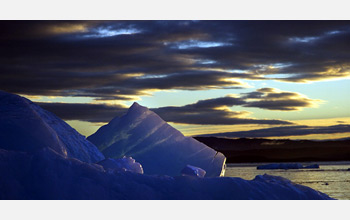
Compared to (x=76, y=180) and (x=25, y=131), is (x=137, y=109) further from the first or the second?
(x=76, y=180)

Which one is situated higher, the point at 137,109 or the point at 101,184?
the point at 137,109

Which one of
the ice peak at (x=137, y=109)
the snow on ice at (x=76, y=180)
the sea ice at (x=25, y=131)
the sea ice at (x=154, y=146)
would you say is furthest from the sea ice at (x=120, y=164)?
the ice peak at (x=137, y=109)

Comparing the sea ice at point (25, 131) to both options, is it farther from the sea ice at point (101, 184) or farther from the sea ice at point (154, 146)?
the sea ice at point (154, 146)

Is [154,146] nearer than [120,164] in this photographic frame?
No

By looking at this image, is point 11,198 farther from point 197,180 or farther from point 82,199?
point 197,180

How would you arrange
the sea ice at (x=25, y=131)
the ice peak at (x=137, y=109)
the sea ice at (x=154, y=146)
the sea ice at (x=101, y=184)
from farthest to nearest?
the ice peak at (x=137, y=109)
the sea ice at (x=154, y=146)
the sea ice at (x=25, y=131)
the sea ice at (x=101, y=184)

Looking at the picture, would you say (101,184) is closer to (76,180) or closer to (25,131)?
(76,180)

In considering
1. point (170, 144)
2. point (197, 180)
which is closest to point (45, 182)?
point (197, 180)

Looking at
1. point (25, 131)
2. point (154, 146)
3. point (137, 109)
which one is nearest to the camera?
point (25, 131)

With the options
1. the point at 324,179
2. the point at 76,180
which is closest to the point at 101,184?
the point at 76,180

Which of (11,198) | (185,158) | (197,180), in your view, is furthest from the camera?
(185,158)

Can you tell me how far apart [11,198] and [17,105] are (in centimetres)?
567

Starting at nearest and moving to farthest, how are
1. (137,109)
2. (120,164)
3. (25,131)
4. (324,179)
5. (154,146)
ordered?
(25,131), (120,164), (154,146), (137,109), (324,179)

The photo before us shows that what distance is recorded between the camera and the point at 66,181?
14617mm
